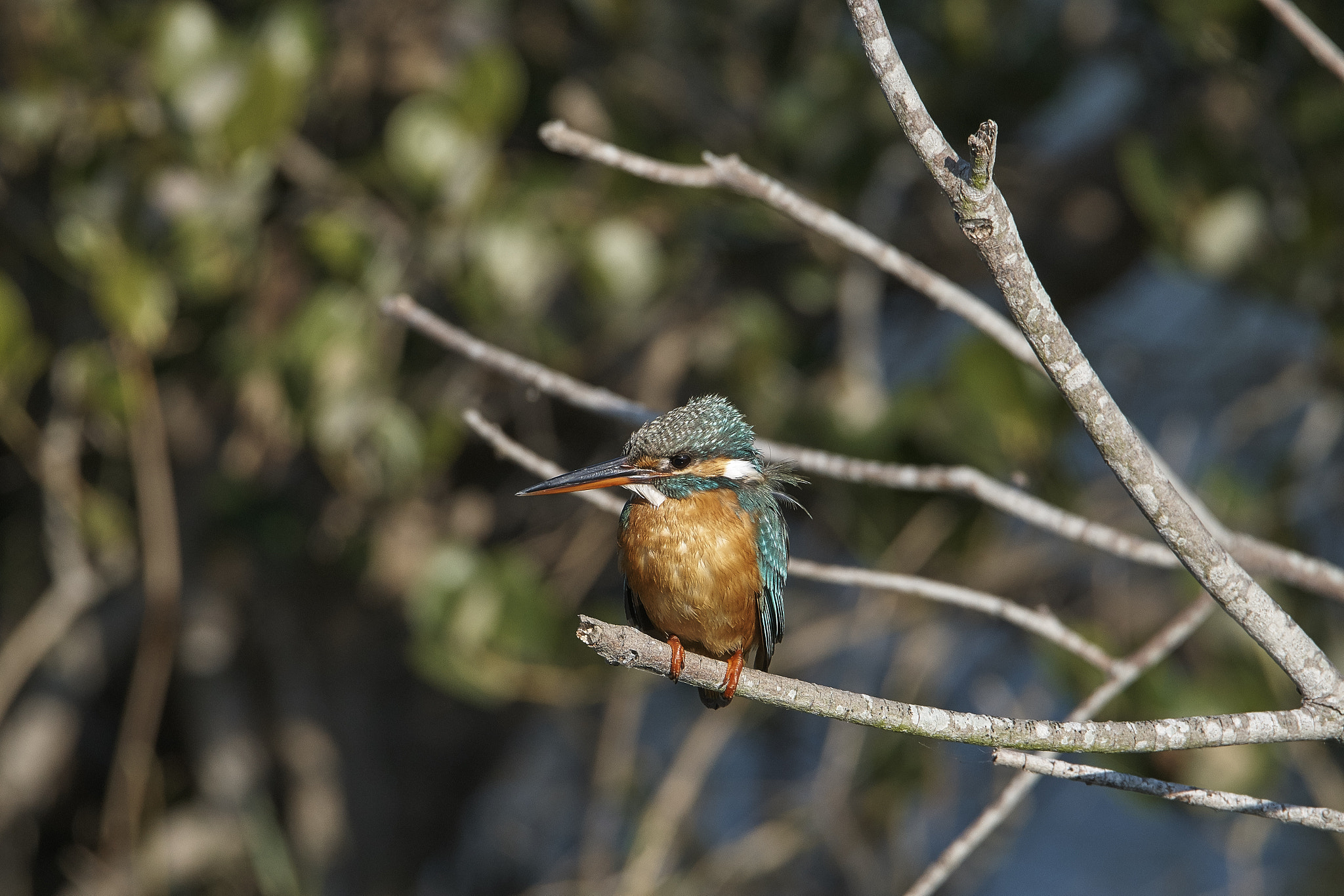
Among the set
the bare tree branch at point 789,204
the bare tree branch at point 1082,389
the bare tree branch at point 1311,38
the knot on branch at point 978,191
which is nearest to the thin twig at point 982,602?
the bare tree branch at point 789,204

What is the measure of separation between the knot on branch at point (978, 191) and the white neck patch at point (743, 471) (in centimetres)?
90

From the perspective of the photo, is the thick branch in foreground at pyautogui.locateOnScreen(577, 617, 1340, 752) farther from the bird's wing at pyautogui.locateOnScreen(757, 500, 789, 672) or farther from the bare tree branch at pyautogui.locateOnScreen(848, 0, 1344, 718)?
the bird's wing at pyautogui.locateOnScreen(757, 500, 789, 672)

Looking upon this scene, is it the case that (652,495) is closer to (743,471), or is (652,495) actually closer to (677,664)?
(743,471)

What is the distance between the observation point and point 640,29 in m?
2.78

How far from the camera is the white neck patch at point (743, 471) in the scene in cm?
192

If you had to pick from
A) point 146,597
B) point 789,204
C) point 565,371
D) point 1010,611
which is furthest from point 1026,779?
point 146,597

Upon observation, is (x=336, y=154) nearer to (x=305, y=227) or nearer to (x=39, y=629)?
(x=305, y=227)

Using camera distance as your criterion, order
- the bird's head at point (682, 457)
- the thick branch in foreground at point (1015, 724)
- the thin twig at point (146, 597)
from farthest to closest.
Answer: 1. the thin twig at point (146, 597)
2. the bird's head at point (682, 457)
3. the thick branch in foreground at point (1015, 724)

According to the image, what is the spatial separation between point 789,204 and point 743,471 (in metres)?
0.46

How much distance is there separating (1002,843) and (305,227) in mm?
2905

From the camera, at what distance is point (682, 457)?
184 cm

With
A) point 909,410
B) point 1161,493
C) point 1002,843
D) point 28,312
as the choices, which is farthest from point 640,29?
A: point 1002,843

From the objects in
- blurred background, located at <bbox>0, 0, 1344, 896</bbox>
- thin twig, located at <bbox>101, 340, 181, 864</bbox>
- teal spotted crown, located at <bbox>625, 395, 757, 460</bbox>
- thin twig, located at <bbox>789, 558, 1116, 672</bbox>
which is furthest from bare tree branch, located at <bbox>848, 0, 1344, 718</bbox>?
thin twig, located at <bbox>101, 340, 181, 864</bbox>

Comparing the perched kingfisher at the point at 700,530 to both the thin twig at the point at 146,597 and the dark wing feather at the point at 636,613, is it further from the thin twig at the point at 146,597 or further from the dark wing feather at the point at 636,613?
the thin twig at the point at 146,597
